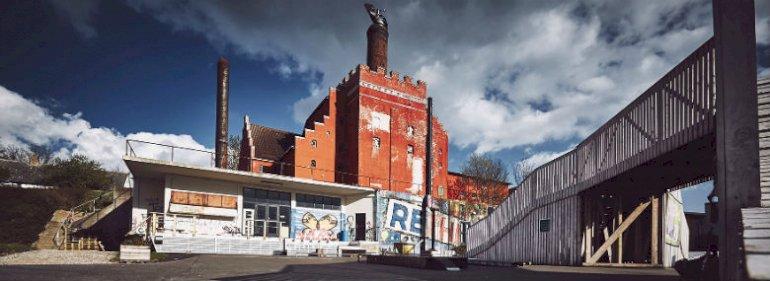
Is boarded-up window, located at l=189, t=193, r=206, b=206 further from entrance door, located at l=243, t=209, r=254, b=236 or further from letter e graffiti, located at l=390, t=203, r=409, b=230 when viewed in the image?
letter e graffiti, located at l=390, t=203, r=409, b=230

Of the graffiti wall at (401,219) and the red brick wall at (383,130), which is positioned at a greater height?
the red brick wall at (383,130)

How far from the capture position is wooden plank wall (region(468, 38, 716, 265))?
7.86 metres

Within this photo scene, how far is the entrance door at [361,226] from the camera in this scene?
2897cm

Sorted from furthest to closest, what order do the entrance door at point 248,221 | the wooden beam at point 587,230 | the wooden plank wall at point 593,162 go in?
the entrance door at point 248,221 < the wooden beam at point 587,230 < the wooden plank wall at point 593,162

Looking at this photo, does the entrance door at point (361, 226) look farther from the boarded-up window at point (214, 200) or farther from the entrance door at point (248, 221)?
the boarded-up window at point (214, 200)

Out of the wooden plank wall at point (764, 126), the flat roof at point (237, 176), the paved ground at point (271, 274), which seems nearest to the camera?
the wooden plank wall at point (764, 126)

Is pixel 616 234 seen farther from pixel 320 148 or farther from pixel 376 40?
pixel 376 40

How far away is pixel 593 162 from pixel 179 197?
65.8ft

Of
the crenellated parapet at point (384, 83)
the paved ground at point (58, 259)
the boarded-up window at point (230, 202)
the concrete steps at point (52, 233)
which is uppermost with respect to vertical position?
the crenellated parapet at point (384, 83)

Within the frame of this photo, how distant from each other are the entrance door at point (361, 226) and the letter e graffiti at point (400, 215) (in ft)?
6.78

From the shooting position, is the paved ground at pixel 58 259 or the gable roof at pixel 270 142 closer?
the paved ground at pixel 58 259

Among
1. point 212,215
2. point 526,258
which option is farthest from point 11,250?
point 526,258

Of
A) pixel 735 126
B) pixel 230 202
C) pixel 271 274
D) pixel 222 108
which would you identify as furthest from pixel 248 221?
pixel 735 126

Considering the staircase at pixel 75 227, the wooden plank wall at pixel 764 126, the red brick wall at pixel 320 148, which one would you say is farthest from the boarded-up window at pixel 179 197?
the wooden plank wall at pixel 764 126
